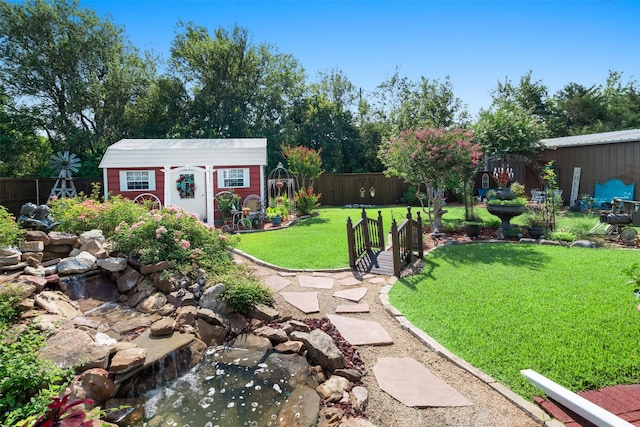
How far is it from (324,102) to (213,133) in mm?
6722

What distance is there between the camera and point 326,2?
852 cm

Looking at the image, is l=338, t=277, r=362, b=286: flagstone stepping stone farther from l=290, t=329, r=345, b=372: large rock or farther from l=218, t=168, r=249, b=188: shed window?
l=218, t=168, r=249, b=188: shed window

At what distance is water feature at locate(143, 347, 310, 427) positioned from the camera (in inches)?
118

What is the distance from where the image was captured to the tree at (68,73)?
17.4m

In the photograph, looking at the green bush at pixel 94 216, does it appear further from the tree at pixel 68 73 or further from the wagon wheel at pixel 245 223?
the tree at pixel 68 73

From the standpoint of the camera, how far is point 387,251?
288 inches

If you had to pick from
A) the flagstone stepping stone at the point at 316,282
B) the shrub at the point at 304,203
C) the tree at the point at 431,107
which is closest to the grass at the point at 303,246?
the flagstone stepping stone at the point at 316,282

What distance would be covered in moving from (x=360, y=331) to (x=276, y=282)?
199 centimetres

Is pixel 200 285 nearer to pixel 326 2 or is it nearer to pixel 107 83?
pixel 326 2

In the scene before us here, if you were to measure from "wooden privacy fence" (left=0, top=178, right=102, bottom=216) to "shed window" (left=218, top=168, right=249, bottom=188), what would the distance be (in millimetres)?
4540

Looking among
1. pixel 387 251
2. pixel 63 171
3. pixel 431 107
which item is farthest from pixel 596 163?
pixel 63 171

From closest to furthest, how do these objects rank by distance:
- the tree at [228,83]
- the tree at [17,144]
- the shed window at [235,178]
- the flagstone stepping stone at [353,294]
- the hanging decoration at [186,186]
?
the flagstone stepping stone at [353,294], the hanging decoration at [186,186], the shed window at [235,178], the tree at [17,144], the tree at [228,83]

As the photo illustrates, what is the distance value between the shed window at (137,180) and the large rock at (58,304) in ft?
28.4

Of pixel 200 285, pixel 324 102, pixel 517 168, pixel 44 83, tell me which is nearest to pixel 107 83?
pixel 44 83
